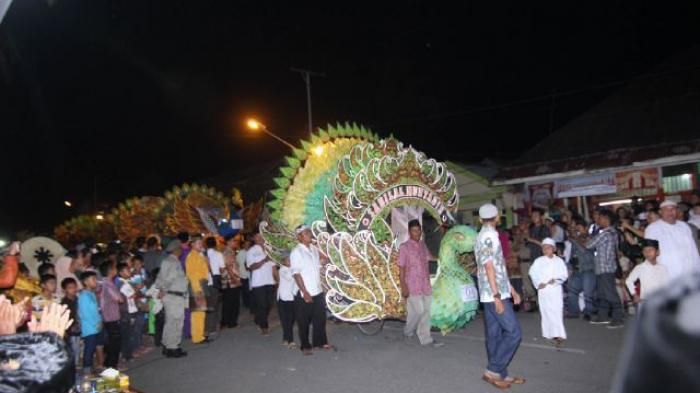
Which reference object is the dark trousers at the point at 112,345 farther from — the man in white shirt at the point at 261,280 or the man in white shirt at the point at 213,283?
the man in white shirt at the point at 261,280

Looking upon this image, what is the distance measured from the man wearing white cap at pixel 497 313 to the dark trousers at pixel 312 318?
2944 millimetres

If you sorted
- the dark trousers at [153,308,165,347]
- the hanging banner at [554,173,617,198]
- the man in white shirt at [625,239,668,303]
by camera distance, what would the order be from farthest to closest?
the hanging banner at [554,173,617,198], the dark trousers at [153,308,165,347], the man in white shirt at [625,239,668,303]

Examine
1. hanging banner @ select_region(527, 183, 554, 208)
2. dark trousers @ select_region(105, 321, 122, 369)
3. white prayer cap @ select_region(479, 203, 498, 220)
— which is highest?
hanging banner @ select_region(527, 183, 554, 208)

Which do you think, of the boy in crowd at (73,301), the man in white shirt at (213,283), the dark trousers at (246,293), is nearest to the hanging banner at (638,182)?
the dark trousers at (246,293)

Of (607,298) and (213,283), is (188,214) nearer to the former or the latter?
(213,283)

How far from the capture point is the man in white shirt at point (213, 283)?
394 inches

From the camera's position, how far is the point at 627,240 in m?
9.91

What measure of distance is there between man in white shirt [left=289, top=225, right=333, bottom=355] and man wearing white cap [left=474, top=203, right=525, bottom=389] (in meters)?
2.93

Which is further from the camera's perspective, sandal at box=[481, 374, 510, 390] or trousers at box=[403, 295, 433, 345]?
trousers at box=[403, 295, 433, 345]

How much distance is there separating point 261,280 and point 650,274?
6403mm

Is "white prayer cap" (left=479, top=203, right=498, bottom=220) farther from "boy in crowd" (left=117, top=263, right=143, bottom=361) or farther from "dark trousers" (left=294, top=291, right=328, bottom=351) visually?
"boy in crowd" (left=117, top=263, right=143, bottom=361)

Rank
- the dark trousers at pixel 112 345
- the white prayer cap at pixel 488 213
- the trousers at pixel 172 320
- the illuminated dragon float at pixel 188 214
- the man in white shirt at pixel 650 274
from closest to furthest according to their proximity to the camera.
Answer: the white prayer cap at pixel 488 213 → the man in white shirt at pixel 650 274 → the dark trousers at pixel 112 345 → the trousers at pixel 172 320 → the illuminated dragon float at pixel 188 214

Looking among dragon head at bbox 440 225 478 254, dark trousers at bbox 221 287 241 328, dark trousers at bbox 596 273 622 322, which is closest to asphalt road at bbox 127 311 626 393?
dark trousers at bbox 596 273 622 322

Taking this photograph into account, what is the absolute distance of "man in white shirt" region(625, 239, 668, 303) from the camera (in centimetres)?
680
